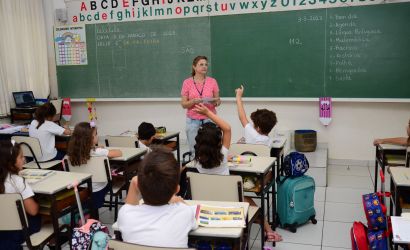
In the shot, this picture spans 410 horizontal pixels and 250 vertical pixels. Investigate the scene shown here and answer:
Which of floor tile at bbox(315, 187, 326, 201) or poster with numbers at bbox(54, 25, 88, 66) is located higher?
poster with numbers at bbox(54, 25, 88, 66)

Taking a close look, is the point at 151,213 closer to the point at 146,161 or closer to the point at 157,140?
the point at 146,161

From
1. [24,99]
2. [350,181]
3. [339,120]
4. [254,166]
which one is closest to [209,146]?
[254,166]

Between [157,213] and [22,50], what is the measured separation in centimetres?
570

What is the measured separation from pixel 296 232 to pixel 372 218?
1117mm

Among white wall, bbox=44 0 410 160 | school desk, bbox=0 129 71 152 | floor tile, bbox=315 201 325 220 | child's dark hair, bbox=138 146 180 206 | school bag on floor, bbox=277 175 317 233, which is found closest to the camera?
child's dark hair, bbox=138 146 180 206

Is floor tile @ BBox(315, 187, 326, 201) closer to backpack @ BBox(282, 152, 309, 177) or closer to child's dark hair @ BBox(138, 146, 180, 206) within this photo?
backpack @ BBox(282, 152, 309, 177)

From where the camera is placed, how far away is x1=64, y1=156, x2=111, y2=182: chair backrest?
3236 millimetres

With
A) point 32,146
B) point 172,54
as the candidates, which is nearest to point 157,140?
point 32,146

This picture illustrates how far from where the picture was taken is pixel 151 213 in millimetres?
1722

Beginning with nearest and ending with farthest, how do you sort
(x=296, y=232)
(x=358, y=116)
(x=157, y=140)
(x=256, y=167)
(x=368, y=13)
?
(x=256, y=167) < (x=296, y=232) < (x=157, y=140) < (x=368, y=13) < (x=358, y=116)

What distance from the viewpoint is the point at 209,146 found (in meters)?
2.69

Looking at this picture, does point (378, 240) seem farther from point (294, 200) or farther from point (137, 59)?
point (137, 59)

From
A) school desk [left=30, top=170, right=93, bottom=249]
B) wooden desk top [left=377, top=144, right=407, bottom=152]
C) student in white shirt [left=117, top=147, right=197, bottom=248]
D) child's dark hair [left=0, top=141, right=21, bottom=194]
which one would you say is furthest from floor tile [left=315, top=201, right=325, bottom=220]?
child's dark hair [left=0, top=141, right=21, bottom=194]

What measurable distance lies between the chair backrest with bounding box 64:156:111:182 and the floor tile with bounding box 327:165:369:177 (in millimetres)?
3221
